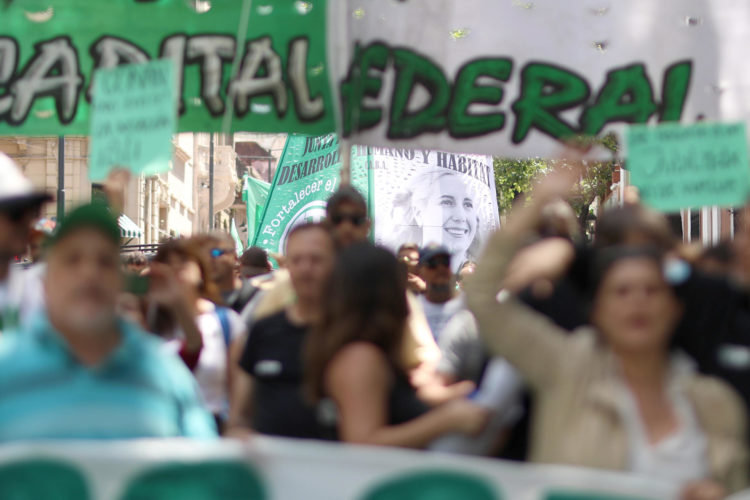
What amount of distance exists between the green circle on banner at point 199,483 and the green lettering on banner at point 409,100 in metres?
2.87

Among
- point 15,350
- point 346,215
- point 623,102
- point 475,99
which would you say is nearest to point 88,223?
point 15,350

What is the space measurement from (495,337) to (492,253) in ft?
0.83

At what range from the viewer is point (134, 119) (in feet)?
15.0

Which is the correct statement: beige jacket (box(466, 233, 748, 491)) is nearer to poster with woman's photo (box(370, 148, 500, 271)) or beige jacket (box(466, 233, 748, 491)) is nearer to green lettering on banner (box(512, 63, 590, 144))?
green lettering on banner (box(512, 63, 590, 144))

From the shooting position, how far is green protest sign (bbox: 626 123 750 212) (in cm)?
444

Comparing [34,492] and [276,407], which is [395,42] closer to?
[276,407]

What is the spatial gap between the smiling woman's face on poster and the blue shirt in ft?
29.0

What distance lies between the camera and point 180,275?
536cm

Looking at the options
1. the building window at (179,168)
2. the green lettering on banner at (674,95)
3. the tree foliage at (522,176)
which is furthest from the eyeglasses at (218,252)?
the building window at (179,168)

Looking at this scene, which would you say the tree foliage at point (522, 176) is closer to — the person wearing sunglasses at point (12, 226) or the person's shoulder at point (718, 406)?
the person wearing sunglasses at point (12, 226)

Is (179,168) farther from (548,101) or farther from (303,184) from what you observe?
(548,101)

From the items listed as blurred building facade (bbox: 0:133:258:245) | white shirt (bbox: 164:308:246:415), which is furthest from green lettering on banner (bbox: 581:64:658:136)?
blurred building facade (bbox: 0:133:258:245)

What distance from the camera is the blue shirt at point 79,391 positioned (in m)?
3.20

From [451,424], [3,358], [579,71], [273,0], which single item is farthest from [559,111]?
[3,358]
